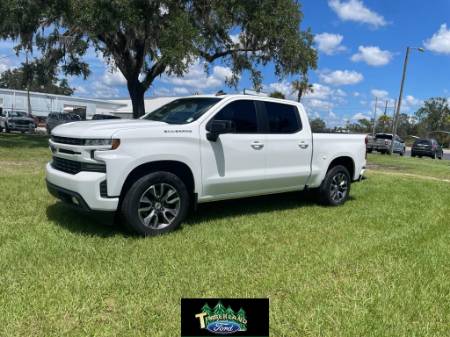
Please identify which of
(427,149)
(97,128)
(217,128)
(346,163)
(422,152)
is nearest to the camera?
(97,128)

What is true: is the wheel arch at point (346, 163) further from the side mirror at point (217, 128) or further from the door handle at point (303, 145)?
the side mirror at point (217, 128)

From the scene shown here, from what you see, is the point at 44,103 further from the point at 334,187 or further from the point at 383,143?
the point at 334,187

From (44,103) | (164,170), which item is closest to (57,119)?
(164,170)

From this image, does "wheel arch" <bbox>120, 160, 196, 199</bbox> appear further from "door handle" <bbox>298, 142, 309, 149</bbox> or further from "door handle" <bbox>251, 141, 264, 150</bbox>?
"door handle" <bbox>298, 142, 309, 149</bbox>

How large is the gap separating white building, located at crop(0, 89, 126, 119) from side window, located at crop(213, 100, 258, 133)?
45.9m

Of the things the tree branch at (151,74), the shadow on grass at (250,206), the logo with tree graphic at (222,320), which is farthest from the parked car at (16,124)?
the logo with tree graphic at (222,320)

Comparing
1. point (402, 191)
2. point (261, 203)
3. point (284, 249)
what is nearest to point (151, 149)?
point (284, 249)

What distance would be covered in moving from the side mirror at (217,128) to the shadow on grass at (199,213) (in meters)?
1.26

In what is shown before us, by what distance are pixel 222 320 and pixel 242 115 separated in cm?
372

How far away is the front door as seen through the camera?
5.50 m

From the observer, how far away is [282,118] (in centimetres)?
653

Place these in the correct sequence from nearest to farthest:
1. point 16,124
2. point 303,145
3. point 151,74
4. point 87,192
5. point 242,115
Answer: point 87,192
point 242,115
point 303,145
point 151,74
point 16,124

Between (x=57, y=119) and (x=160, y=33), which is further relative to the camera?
(x=57, y=119)

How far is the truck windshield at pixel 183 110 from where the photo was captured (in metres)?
5.59
